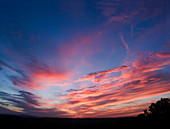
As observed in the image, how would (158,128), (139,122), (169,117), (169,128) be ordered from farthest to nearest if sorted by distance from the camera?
1. (139,122)
2. (169,117)
3. (158,128)
4. (169,128)

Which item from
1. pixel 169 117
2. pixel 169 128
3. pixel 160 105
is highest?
pixel 160 105

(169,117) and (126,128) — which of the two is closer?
(169,117)

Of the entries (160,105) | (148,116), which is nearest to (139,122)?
(148,116)

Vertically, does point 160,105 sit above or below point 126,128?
above

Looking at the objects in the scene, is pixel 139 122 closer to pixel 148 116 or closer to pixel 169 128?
pixel 148 116

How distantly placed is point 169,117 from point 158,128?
12.1 feet

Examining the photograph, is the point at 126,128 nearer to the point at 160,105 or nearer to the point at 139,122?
the point at 139,122

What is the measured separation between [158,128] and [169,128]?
5.71ft

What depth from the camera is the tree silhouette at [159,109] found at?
21984 millimetres

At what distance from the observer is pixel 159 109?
75.9 feet

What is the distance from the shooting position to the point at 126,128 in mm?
24094

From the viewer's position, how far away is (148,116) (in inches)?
930

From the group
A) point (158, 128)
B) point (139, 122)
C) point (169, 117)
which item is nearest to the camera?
point (158, 128)

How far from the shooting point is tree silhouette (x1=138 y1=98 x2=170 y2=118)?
72.1 feet
